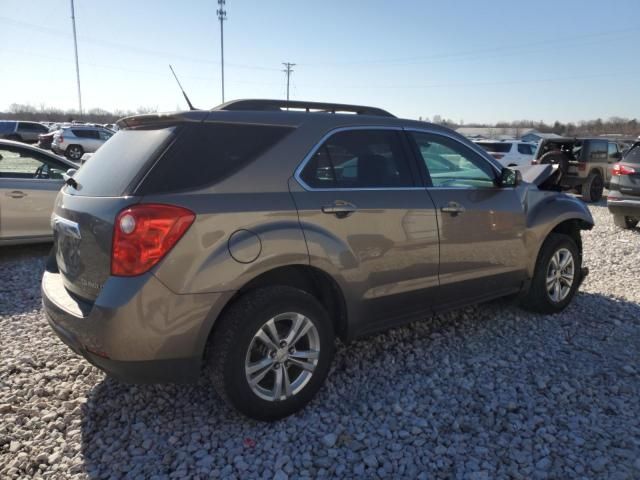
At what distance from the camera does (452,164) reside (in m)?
3.96

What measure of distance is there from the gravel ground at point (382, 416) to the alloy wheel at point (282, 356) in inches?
8.7

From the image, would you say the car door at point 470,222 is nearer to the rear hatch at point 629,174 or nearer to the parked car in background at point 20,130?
the rear hatch at point 629,174

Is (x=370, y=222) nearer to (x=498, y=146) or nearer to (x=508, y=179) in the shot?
(x=508, y=179)

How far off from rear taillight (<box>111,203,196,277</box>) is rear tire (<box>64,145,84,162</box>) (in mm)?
26333

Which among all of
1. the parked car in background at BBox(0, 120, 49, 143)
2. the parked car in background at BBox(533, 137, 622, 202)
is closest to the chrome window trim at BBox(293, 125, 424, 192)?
the parked car in background at BBox(533, 137, 622, 202)

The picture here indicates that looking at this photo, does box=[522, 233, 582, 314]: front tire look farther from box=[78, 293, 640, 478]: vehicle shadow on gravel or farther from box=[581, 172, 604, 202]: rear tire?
box=[581, 172, 604, 202]: rear tire

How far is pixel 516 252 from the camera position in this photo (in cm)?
422

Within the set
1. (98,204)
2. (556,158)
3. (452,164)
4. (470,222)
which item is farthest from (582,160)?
(98,204)

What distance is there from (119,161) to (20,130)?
35.1 metres

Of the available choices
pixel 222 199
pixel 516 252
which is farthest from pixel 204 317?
pixel 516 252

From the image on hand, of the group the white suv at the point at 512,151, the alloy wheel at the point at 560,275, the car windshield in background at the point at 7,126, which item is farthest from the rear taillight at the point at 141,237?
the car windshield in background at the point at 7,126

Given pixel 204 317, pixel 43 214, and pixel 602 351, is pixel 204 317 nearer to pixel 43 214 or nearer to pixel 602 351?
pixel 602 351

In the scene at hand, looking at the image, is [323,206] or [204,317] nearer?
[204,317]

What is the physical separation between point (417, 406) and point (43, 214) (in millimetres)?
5567
